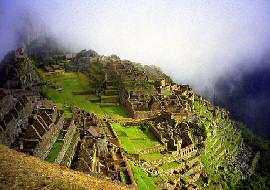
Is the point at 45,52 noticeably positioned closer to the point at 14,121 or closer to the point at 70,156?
the point at 14,121

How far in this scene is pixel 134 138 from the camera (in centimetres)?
3919

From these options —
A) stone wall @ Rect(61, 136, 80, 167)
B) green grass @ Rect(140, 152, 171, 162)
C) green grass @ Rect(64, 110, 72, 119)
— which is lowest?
green grass @ Rect(140, 152, 171, 162)

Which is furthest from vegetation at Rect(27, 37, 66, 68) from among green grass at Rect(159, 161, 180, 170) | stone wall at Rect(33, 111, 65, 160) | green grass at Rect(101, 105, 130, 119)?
stone wall at Rect(33, 111, 65, 160)

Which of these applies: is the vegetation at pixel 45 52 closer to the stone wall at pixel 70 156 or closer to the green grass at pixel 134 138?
the green grass at pixel 134 138

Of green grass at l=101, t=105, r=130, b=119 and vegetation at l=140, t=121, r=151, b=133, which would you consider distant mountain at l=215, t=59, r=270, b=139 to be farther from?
vegetation at l=140, t=121, r=151, b=133

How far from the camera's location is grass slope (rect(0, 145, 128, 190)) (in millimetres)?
16516

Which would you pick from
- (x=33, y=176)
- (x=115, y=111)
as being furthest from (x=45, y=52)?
(x=33, y=176)

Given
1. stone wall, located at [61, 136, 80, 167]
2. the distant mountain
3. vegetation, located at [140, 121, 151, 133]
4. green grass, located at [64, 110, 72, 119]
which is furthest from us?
the distant mountain

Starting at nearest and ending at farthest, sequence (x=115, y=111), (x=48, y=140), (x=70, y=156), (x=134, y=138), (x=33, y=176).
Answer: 1. (x=33, y=176)
2. (x=48, y=140)
3. (x=70, y=156)
4. (x=134, y=138)
5. (x=115, y=111)

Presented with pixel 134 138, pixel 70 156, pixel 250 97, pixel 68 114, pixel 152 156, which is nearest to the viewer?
pixel 70 156

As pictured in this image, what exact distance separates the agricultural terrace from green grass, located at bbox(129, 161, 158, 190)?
392 inches

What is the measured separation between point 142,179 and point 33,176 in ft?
45.2

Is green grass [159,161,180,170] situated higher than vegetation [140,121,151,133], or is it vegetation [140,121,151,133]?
vegetation [140,121,151,133]

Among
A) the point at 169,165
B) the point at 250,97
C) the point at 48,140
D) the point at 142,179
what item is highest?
the point at 48,140
